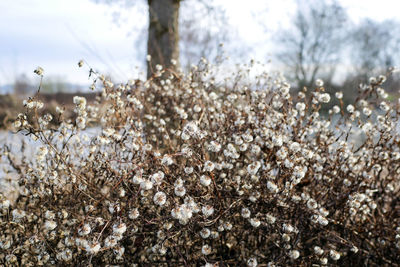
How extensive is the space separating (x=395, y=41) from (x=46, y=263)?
15776 mm

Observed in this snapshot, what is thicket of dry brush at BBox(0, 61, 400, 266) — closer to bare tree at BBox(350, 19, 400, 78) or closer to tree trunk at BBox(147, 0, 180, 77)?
tree trunk at BBox(147, 0, 180, 77)

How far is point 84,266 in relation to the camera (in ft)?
6.09

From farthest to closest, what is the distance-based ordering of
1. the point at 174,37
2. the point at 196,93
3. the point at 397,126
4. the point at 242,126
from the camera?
the point at 174,37
the point at 196,93
the point at 397,126
the point at 242,126

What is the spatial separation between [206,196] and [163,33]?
400cm

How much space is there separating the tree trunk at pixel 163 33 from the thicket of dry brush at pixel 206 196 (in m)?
2.65

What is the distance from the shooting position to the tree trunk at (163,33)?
17.6ft

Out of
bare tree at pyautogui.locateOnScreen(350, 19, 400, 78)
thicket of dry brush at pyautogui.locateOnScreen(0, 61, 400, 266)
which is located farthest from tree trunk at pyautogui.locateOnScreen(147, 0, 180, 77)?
bare tree at pyautogui.locateOnScreen(350, 19, 400, 78)

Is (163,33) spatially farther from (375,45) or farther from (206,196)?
(375,45)

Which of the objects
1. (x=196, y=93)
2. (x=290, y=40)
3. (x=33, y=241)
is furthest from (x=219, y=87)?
Answer: (x=290, y=40)

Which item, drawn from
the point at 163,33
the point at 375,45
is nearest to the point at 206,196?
the point at 163,33

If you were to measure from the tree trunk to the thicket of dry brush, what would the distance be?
2650 millimetres

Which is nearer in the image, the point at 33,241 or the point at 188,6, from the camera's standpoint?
the point at 33,241

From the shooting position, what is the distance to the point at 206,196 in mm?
2002

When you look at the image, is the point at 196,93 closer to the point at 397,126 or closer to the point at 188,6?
the point at 397,126
